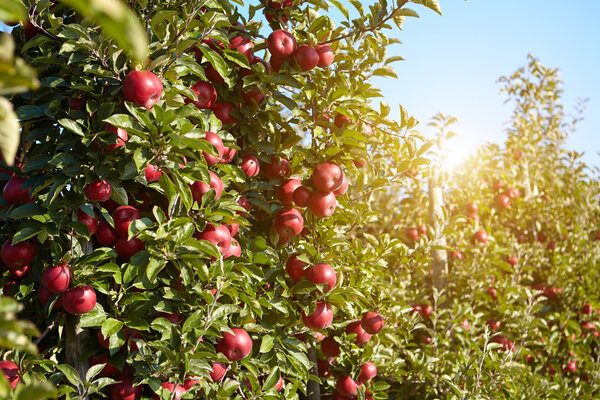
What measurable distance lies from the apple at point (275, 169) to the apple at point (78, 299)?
3.23 feet

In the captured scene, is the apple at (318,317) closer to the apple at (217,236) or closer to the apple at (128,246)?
the apple at (217,236)

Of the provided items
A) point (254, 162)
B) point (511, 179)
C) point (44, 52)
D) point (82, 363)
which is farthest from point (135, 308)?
point (511, 179)

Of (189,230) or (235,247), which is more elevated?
(189,230)

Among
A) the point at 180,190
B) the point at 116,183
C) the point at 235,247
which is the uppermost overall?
the point at 180,190

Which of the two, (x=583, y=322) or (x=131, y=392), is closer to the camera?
(x=131, y=392)

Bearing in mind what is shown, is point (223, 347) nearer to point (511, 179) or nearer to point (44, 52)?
point (44, 52)

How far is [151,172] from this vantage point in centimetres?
168

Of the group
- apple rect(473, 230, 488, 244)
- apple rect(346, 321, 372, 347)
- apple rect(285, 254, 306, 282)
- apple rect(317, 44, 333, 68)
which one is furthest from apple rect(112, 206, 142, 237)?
apple rect(473, 230, 488, 244)

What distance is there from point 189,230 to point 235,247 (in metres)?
0.34

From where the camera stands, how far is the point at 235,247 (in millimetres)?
1938

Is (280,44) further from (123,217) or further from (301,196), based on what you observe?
(123,217)

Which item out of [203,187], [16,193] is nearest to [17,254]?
[16,193]

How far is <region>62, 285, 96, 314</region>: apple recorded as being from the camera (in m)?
1.57

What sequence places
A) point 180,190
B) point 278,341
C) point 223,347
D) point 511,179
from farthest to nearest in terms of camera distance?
point 511,179, point 278,341, point 223,347, point 180,190
